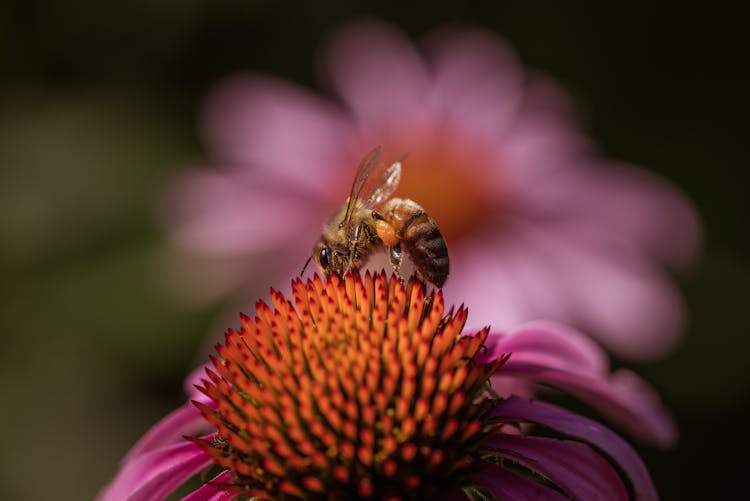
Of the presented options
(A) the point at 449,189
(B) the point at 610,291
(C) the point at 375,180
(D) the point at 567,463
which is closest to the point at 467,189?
(A) the point at 449,189

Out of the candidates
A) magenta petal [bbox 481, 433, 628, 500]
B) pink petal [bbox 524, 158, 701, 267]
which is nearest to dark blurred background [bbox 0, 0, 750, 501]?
pink petal [bbox 524, 158, 701, 267]

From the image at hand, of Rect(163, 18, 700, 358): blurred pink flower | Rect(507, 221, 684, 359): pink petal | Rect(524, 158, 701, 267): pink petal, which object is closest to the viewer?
Rect(507, 221, 684, 359): pink petal

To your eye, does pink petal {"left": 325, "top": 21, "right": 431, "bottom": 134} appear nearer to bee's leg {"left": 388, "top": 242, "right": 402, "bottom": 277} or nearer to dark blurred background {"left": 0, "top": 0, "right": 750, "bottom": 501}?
dark blurred background {"left": 0, "top": 0, "right": 750, "bottom": 501}

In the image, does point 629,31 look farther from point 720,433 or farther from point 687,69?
point 720,433

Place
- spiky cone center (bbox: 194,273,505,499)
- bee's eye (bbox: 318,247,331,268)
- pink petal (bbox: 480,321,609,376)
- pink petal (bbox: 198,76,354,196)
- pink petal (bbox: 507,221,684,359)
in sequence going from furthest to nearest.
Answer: pink petal (bbox: 198,76,354,196), pink petal (bbox: 507,221,684,359), bee's eye (bbox: 318,247,331,268), pink petal (bbox: 480,321,609,376), spiky cone center (bbox: 194,273,505,499)

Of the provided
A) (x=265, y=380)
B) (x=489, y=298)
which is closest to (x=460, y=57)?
(x=489, y=298)

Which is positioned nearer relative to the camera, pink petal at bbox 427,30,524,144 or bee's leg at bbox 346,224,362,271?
bee's leg at bbox 346,224,362,271

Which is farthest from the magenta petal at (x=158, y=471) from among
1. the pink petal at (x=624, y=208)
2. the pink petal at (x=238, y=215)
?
the pink petal at (x=624, y=208)
